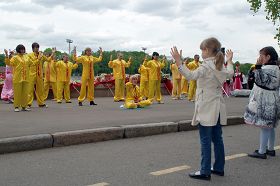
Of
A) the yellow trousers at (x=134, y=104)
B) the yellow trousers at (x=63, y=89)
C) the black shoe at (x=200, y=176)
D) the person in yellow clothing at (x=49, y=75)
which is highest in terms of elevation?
the person in yellow clothing at (x=49, y=75)

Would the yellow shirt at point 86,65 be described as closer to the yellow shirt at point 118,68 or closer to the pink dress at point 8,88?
the pink dress at point 8,88

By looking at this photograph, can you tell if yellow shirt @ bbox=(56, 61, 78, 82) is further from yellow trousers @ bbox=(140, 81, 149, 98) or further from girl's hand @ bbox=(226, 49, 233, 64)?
girl's hand @ bbox=(226, 49, 233, 64)

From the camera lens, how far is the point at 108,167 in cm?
537

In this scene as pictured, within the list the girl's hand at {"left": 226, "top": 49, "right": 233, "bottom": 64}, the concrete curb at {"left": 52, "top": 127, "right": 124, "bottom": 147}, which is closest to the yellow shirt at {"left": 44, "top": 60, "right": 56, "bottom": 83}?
the concrete curb at {"left": 52, "top": 127, "right": 124, "bottom": 147}

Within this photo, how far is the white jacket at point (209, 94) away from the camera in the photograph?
485 cm

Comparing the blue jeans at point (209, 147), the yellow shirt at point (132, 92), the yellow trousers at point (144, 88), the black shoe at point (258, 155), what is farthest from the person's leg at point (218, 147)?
the yellow trousers at point (144, 88)

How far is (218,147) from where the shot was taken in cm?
507

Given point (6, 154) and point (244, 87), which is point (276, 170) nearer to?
point (6, 154)

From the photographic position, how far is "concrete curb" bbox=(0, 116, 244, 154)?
638 centimetres

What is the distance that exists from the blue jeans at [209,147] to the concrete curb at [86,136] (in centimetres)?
280

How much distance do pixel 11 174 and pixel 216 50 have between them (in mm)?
2884

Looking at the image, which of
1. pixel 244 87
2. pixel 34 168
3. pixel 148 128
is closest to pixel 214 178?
pixel 34 168

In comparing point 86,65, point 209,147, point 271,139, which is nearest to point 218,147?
point 209,147

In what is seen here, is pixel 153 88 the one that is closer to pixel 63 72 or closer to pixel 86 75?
pixel 86 75
